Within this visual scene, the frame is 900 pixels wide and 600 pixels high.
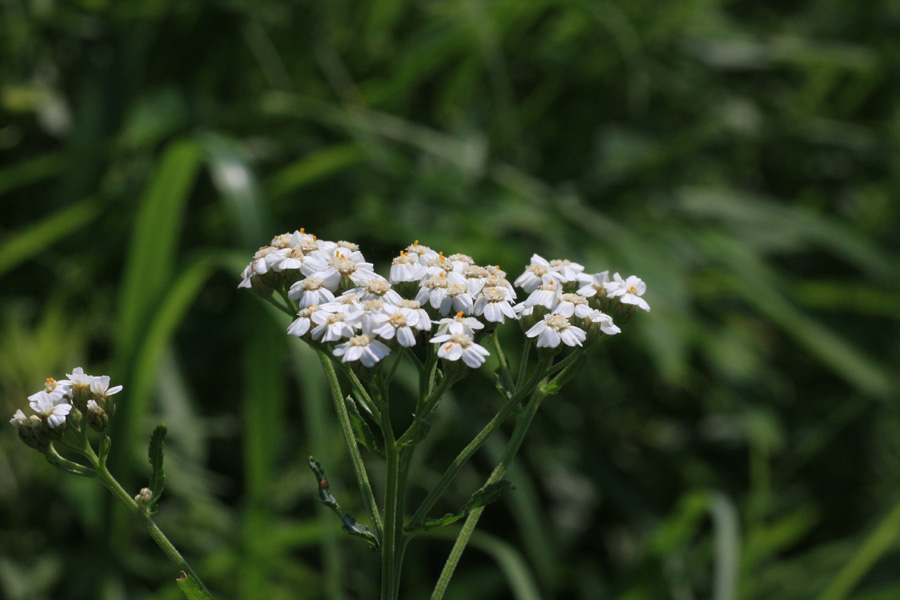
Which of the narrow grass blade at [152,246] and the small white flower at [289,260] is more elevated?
the narrow grass blade at [152,246]

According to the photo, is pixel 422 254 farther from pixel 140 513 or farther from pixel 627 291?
pixel 140 513

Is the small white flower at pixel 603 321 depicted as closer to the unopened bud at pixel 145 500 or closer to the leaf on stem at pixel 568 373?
the leaf on stem at pixel 568 373

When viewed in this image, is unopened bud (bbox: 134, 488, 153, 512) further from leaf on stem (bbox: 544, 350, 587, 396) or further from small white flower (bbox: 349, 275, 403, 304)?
leaf on stem (bbox: 544, 350, 587, 396)

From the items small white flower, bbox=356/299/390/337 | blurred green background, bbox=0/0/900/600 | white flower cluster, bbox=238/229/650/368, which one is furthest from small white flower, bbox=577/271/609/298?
blurred green background, bbox=0/0/900/600

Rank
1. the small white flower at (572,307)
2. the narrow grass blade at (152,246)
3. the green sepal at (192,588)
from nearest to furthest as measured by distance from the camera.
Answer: the green sepal at (192,588) → the small white flower at (572,307) → the narrow grass blade at (152,246)

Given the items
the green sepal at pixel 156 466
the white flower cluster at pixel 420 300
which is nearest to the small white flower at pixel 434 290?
the white flower cluster at pixel 420 300

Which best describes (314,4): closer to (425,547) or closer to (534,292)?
(425,547)

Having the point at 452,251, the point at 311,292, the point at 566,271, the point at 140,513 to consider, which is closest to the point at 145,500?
the point at 140,513
